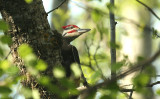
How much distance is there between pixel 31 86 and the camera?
8.54 ft

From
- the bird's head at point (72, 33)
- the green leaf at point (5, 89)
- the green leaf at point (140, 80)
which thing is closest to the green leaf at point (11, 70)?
the green leaf at point (5, 89)

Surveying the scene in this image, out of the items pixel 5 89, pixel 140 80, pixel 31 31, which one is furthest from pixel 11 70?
pixel 31 31

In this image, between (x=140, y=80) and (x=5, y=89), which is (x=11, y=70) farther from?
(x=140, y=80)

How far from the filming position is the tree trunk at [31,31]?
257 centimetres

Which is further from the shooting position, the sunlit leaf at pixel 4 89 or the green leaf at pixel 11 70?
the green leaf at pixel 11 70

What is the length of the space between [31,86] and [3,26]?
899 millimetres

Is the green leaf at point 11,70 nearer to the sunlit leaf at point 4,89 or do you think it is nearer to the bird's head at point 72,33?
the sunlit leaf at point 4,89

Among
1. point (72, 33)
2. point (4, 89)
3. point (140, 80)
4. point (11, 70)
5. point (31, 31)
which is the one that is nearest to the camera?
point (140, 80)

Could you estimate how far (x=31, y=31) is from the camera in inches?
104

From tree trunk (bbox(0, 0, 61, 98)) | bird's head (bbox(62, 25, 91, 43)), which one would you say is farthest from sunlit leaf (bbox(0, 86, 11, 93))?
bird's head (bbox(62, 25, 91, 43))

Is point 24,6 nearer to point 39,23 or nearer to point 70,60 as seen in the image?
point 39,23

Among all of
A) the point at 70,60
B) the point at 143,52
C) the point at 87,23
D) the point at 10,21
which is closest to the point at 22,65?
the point at 10,21

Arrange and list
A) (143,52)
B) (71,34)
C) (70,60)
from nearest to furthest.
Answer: (70,60) → (71,34) → (143,52)

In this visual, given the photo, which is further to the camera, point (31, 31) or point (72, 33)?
point (72, 33)
